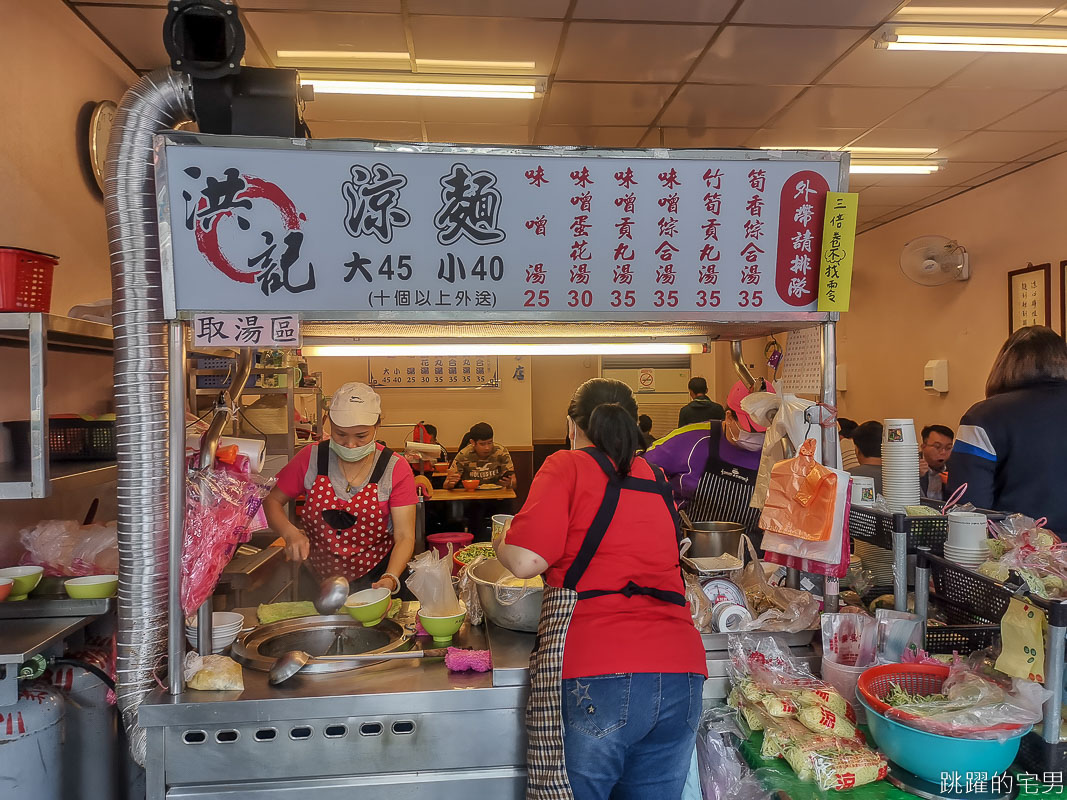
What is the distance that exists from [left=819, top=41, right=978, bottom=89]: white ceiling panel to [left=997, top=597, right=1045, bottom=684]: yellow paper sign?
3.19 m

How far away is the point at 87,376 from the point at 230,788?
2.37 meters

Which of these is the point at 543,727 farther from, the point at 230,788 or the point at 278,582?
the point at 278,582

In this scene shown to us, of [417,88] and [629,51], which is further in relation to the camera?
[417,88]

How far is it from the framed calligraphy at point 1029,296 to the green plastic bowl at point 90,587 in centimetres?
578

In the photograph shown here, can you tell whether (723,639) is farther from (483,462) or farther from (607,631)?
(483,462)

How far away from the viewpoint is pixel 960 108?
4.50 meters

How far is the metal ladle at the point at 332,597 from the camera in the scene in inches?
86.4

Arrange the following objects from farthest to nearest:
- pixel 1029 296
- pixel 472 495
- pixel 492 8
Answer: pixel 472 495
pixel 1029 296
pixel 492 8

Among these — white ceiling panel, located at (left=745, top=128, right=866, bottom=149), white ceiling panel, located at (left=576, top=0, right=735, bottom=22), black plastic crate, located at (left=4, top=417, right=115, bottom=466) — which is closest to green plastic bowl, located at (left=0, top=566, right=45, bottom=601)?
black plastic crate, located at (left=4, top=417, right=115, bottom=466)

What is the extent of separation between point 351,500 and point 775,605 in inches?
70.0

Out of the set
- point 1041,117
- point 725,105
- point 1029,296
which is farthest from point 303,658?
point 1029,296

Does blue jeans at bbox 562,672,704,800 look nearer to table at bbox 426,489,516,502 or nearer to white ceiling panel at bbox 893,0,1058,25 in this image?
white ceiling panel at bbox 893,0,1058,25

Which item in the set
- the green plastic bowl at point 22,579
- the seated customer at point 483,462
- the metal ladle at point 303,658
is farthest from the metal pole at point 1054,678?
the seated customer at point 483,462

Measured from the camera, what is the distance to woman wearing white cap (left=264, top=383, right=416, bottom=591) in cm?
300
